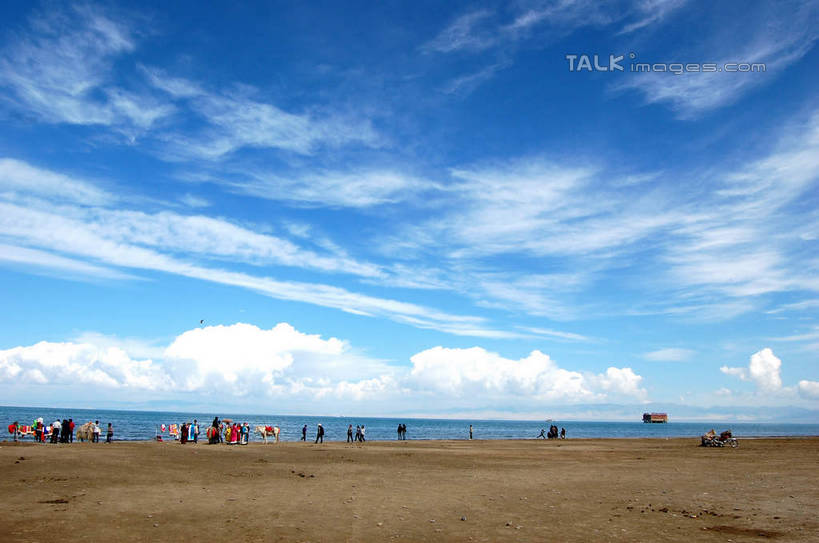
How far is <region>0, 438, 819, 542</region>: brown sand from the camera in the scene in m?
13.4

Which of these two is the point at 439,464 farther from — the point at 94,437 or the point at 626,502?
the point at 94,437

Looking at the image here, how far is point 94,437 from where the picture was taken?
165 feet

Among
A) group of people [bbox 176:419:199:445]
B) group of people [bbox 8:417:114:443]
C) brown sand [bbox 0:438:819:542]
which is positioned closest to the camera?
brown sand [bbox 0:438:819:542]

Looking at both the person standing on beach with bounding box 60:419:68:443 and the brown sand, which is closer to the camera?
the brown sand

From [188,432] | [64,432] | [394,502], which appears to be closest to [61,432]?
[64,432]

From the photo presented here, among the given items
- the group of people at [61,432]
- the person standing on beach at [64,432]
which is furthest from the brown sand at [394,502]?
the group of people at [61,432]

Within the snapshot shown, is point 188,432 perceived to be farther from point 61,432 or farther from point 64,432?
point 61,432

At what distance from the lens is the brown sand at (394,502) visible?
13.4m

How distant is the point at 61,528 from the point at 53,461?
17.9 meters

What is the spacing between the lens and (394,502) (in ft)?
59.3

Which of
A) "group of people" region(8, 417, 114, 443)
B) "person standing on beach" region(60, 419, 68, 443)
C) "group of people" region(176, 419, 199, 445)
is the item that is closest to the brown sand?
"person standing on beach" region(60, 419, 68, 443)

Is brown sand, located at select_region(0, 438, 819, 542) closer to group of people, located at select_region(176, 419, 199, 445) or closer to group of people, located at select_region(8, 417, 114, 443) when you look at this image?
group of people, located at select_region(8, 417, 114, 443)

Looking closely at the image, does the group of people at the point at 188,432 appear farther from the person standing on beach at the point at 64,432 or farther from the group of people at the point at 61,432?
the person standing on beach at the point at 64,432

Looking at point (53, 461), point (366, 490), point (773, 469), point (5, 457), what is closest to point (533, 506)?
point (366, 490)
